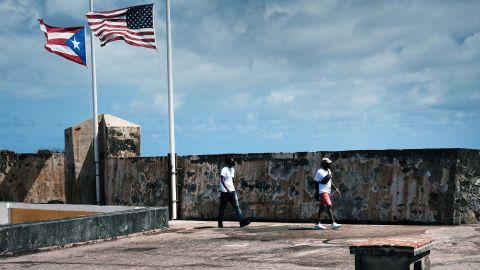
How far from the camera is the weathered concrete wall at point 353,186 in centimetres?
1502

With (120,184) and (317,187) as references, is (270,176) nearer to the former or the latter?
(317,187)

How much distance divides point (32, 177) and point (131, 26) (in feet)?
20.8

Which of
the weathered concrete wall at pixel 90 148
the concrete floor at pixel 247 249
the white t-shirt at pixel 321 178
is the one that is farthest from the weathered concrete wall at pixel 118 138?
the white t-shirt at pixel 321 178

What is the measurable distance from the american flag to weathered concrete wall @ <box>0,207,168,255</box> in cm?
642

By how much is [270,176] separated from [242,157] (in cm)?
100

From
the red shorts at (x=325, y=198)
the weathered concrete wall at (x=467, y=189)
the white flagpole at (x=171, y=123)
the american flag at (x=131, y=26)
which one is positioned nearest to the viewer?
the red shorts at (x=325, y=198)

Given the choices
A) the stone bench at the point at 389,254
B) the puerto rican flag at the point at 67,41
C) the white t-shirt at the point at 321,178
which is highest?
the puerto rican flag at the point at 67,41

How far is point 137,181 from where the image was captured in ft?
67.2

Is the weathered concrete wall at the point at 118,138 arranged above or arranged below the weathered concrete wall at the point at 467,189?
above

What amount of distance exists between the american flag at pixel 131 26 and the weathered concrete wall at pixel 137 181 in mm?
3456

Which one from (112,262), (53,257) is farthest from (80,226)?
(112,262)

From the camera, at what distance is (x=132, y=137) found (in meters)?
22.0

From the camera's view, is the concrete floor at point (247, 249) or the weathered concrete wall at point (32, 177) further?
the weathered concrete wall at point (32, 177)

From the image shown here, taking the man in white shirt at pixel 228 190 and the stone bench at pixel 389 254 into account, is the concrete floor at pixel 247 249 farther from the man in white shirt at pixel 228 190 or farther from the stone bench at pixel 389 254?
the stone bench at pixel 389 254
